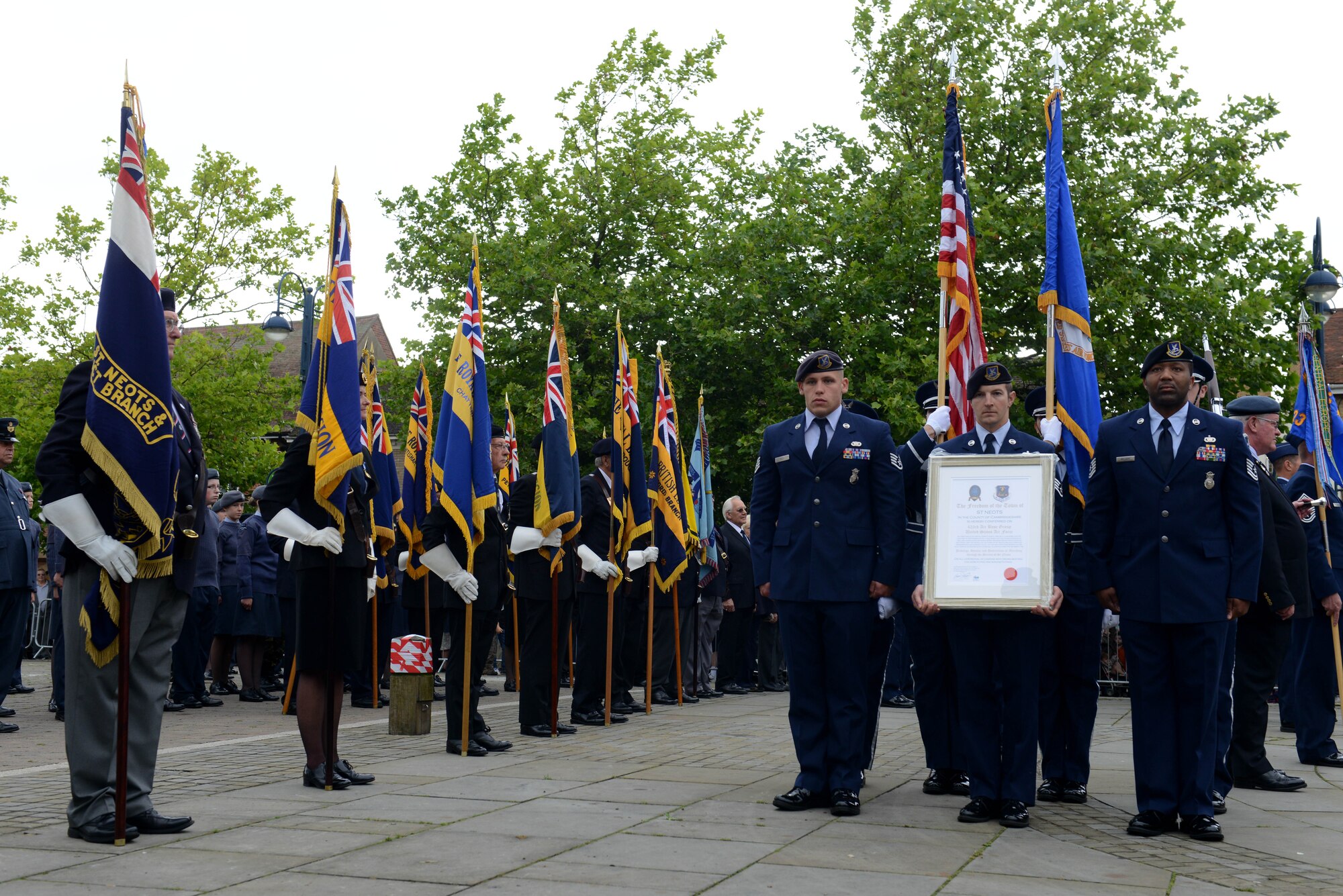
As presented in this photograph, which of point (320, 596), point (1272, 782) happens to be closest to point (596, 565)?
point (320, 596)

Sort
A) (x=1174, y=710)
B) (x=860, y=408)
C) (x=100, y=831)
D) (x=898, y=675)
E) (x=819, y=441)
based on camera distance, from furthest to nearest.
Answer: (x=898, y=675)
(x=860, y=408)
(x=819, y=441)
(x=1174, y=710)
(x=100, y=831)

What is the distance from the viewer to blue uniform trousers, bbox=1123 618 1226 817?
6180 millimetres

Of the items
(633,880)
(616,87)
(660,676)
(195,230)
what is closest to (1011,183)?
(616,87)

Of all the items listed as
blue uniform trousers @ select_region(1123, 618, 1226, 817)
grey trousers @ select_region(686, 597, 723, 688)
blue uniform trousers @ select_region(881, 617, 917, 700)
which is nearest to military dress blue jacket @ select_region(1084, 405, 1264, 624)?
blue uniform trousers @ select_region(1123, 618, 1226, 817)

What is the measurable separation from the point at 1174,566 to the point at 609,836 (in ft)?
9.63

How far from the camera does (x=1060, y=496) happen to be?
6934 millimetres

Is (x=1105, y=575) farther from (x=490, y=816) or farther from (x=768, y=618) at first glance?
(x=768, y=618)

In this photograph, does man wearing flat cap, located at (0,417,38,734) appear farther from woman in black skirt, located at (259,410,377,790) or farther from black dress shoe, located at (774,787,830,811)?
black dress shoe, located at (774,787,830,811)

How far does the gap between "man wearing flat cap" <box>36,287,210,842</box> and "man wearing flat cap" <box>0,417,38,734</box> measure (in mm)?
5472

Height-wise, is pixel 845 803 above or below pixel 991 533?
below

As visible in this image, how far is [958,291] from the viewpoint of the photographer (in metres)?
Answer: 7.89

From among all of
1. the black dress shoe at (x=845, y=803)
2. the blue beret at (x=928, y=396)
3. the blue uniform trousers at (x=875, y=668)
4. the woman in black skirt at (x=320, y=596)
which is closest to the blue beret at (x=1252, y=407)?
the blue beret at (x=928, y=396)

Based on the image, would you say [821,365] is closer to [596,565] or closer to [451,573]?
[451,573]

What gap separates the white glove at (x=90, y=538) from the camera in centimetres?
550
